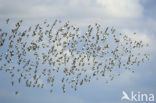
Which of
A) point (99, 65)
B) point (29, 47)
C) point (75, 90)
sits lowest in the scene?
point (75, 90)

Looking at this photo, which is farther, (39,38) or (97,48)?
(97,48)

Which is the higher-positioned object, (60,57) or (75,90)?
(60,57)

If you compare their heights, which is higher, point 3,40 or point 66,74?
point 3,40

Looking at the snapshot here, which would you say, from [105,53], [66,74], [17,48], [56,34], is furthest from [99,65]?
[17,48]

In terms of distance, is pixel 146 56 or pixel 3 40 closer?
pixel 3 40

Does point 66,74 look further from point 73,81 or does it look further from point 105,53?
point 105,53

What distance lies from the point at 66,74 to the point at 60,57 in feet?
15.6

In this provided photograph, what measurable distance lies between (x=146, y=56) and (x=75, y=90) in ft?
72.8

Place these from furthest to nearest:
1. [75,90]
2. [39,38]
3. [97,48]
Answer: [97,48] < [39,38] < [75,90]

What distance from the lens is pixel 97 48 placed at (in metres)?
73.8

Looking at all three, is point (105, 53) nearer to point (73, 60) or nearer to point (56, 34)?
point (73, 60)

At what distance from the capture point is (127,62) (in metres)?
76.1

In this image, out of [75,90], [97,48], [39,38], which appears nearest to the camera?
[75,90]

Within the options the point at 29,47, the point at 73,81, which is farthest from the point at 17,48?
the point at 73,81
